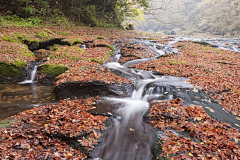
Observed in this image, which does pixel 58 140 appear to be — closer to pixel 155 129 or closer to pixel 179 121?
pixel 155 129

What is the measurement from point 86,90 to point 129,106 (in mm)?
2194

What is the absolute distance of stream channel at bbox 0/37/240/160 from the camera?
13.9 ft

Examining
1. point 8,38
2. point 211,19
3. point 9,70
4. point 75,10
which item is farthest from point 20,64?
point 211,19

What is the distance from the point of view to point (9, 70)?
841cm

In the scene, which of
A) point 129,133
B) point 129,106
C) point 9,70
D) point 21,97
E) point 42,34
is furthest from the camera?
point 42,34

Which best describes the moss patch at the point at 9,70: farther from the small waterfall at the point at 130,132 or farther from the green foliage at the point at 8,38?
the small waterfall at the point at 130,132

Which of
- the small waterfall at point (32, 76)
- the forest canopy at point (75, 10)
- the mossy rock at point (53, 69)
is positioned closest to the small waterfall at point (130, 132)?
the mossy rock at point (53, 69)

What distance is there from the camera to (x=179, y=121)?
4.96m

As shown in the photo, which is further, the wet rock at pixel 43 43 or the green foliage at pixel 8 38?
the wet rock at pixel 43 43

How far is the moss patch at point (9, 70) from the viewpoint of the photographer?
8.25 metres

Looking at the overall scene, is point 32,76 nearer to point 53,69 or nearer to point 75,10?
point 53,69

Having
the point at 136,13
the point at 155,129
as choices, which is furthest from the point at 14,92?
the point at 136,13

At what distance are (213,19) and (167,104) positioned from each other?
49224 millimetres

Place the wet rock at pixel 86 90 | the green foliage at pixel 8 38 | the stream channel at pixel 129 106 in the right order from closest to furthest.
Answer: the stream channel at pixel 129 106 < the wet rock at pixel 86 90 < the green foliage at pixel 8 38
